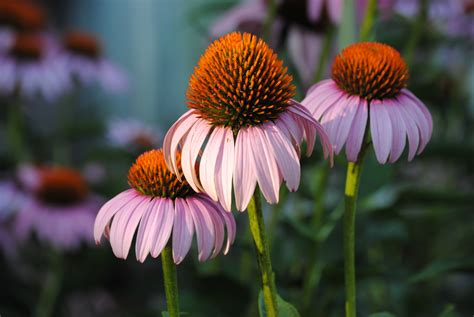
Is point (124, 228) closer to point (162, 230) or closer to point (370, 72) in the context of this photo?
point (162, 230)

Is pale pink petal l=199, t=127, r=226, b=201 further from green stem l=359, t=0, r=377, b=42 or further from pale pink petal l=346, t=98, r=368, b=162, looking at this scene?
green stem l=359, t=0, r=377, b=42

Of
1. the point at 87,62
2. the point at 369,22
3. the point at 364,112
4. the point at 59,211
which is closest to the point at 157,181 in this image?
the point at 364,112

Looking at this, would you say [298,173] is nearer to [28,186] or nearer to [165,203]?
[165,203]

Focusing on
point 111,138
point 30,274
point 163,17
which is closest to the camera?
point 30,274

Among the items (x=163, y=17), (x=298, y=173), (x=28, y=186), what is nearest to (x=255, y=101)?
(x=298, y=173)

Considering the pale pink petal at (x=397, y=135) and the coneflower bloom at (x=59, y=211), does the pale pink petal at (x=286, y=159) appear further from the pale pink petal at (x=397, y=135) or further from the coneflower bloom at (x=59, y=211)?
the coneflower bloom at (x=59, y=211)

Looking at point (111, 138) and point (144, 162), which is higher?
point (144, 162)
